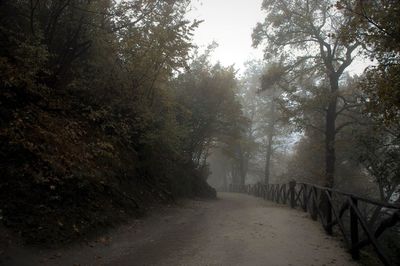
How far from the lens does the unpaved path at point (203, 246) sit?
5.61m

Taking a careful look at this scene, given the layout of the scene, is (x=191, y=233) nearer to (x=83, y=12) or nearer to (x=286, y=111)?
(x=83, y=12)

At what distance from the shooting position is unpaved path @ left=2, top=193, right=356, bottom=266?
18.4ft

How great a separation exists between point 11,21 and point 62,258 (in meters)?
6.74

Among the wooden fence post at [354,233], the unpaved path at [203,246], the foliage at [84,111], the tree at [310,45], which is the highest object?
the tree at [310,45]

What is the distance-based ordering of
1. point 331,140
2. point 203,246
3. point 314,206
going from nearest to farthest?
point 203,246 → point 314,206 → point 331,140

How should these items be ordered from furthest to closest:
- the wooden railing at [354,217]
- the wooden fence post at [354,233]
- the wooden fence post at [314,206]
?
the wooden fence post at [314,206] → the wooden fence post at [354,233] → the wooden railing at [354,217]

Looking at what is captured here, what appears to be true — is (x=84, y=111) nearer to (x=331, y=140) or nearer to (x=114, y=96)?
(x=114, y=96)

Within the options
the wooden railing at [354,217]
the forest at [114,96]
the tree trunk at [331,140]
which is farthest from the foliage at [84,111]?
the tree trunk at [331,140]

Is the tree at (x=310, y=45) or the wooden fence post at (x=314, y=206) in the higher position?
the tree at (x=310, y=45)

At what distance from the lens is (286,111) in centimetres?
1609

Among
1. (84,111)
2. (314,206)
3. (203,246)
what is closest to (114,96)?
(84,111)

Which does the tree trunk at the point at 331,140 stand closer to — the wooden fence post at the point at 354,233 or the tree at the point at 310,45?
the tree at the point at 310,45

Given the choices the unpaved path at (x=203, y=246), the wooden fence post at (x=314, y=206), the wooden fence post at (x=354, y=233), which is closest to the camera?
the unpaved path at (x=203, y=246)

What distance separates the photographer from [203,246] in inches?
263
